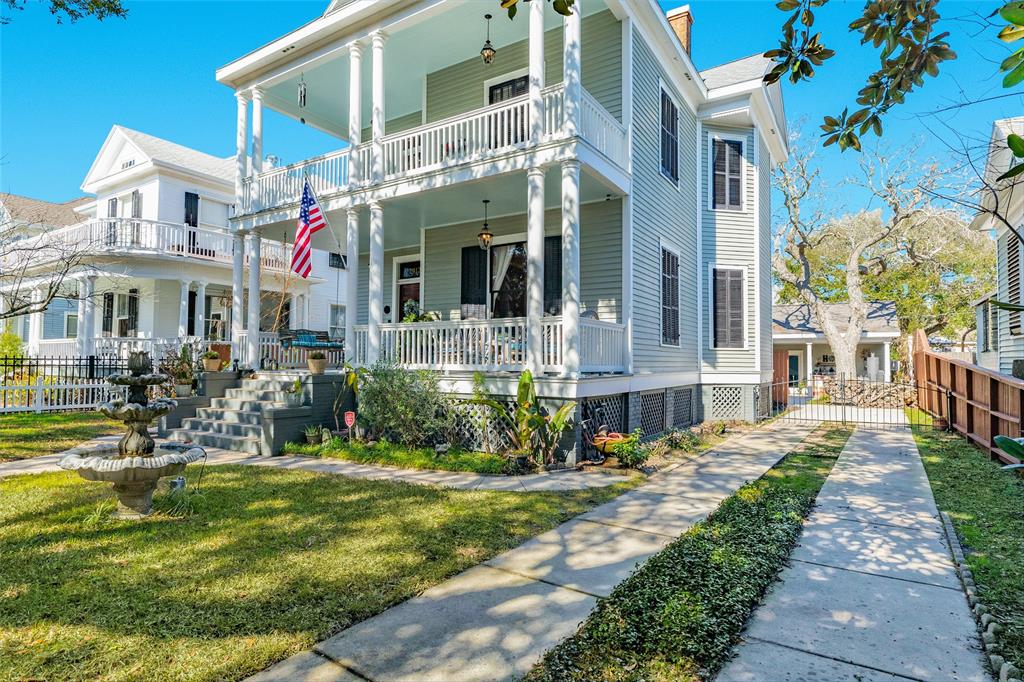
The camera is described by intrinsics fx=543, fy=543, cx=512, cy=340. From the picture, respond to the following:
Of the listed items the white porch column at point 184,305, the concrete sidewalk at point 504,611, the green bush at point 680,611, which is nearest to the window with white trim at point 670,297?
the concrete sidewalk at point 504,611

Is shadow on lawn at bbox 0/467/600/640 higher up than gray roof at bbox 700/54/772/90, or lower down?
lower down

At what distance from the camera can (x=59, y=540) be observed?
437 cm

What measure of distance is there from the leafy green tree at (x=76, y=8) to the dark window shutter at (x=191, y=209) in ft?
49.6

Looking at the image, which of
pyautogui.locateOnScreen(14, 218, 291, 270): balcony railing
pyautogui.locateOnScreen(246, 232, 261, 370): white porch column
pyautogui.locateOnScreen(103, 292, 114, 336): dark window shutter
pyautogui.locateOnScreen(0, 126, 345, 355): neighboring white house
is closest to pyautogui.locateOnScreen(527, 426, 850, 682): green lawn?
pyautogui.locateOnScreen(246, 232, 261, 370): white porch column

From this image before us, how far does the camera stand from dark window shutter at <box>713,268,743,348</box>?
13.2 meters

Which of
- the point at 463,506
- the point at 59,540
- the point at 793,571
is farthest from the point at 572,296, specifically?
the point at 59,540

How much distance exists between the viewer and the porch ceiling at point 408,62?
10211 mm

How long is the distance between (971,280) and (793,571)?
33522mm

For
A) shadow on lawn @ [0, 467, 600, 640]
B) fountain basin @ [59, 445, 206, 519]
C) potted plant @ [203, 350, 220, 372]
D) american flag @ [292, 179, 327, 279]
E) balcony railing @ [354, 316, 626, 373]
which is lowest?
shadow on lawn @ [0, 467, 600, 640]

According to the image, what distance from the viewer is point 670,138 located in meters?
12.0

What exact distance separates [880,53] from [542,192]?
5812 mm

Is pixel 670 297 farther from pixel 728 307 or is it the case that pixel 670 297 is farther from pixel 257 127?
pixel 257 127

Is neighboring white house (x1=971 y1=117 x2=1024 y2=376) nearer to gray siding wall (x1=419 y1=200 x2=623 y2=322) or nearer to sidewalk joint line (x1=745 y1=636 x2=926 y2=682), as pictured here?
gray siding wall (x1=419 y1=200 x2=623 y2=322)

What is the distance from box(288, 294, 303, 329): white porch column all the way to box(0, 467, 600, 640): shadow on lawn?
14753 mm
